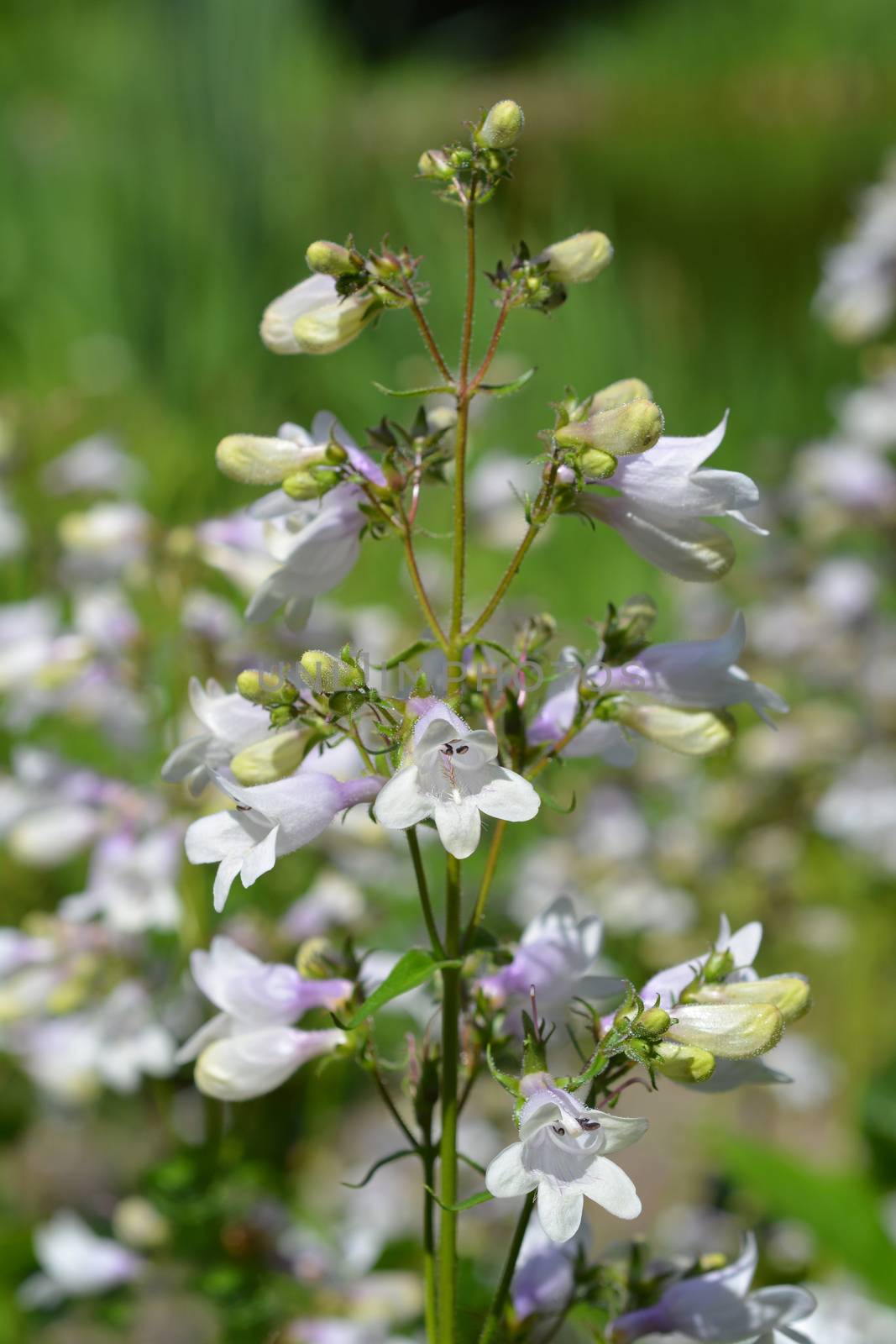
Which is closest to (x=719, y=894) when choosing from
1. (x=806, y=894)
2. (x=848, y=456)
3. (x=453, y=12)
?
(x=806, y=894)

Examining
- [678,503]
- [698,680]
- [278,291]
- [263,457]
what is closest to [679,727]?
[698,680]

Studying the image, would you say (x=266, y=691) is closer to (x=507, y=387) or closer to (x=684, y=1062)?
(x=507, y=387)

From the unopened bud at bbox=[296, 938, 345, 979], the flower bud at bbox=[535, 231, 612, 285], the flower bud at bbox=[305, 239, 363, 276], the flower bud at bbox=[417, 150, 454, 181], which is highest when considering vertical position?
the flower bud at bbox=[417, 150, 454, 181]

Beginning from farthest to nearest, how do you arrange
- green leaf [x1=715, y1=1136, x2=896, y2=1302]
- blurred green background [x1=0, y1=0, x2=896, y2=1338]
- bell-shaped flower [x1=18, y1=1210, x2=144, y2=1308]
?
1. blurred green background [x1=0, y1=0, x2=896, y2=1338]
2. green leaf [x1=715, y1=1136, x2=896, y2=1302]
3. bell-shaped flower [x1=18, y1=1210, x2=144, y2=1308]

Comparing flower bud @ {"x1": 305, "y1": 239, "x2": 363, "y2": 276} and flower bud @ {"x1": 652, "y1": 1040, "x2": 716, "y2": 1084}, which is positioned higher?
flower bud @ {"x1": 305, "y1": 239, "x2": 363, "y2": 276}

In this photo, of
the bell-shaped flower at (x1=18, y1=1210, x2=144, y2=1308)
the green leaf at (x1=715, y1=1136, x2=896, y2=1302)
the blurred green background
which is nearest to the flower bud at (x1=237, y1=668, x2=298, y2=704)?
the blurred green background

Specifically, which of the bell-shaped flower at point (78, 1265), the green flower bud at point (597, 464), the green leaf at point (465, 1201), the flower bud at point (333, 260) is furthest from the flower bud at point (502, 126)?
the bell-shaped flower at point (78, 1265)

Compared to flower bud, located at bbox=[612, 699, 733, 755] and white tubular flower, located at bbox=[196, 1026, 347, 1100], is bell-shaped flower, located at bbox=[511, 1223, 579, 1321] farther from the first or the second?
flower bud, located at bbox=[612, 699, 733, 755]
